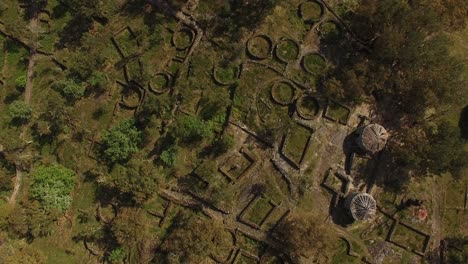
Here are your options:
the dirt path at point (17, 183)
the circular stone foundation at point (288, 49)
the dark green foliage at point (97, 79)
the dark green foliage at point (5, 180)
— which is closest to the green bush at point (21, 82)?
the dark green foliage at point (97, 79)

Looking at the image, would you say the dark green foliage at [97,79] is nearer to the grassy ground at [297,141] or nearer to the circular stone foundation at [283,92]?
the circular stone foundation at [283,92]

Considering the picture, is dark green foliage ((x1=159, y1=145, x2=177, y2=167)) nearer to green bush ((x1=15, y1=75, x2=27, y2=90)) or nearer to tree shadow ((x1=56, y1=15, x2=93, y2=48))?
tree shadow ((x1=56, y1=15, x2=93, y2=48))

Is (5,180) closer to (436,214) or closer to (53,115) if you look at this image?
(53,115)

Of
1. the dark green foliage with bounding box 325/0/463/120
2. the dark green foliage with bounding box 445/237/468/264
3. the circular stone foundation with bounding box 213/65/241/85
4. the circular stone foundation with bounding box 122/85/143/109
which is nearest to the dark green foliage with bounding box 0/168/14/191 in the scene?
the circular stone foundation with bounding box 122/85/143/109

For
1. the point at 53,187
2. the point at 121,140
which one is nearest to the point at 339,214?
the point at 121,140

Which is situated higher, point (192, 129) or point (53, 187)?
point (192, 129)

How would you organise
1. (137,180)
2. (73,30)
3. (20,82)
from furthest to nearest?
(73,30), (20,82), (137,180)

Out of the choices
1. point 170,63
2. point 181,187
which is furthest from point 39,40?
point 181,187
